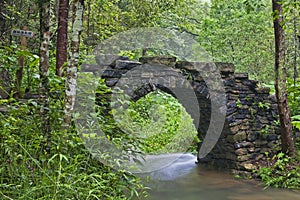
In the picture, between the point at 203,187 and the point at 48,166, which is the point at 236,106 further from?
the point at 48,166

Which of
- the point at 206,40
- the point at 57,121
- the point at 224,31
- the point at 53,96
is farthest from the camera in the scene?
the point at 206,40

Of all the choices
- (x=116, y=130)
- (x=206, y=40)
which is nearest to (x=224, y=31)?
(x=206, y=40)

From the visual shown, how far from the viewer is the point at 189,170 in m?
7.52

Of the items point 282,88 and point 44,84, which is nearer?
point 44,84

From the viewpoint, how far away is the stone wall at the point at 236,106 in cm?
603

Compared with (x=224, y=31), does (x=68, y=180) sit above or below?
below

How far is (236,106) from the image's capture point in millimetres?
6523

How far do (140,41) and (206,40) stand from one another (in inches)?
114

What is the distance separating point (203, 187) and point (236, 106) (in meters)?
1.67

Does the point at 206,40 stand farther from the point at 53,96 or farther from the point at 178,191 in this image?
the point at 53,96

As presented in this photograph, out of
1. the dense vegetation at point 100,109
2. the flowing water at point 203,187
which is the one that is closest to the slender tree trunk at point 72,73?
the dense vegetation at point 100,109

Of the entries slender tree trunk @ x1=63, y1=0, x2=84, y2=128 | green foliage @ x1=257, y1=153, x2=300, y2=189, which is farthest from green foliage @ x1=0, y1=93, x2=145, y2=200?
green foliage @ x1=257, y1=153, x2=300, y2=189

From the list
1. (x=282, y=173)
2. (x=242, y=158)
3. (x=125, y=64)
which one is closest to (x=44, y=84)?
(x=125, y=64)

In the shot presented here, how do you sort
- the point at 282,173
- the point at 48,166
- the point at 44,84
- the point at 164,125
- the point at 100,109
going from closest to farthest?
the point at 48,166 → the point at 44,84 → the point at 100,109 → the point at 282,173 → the point at 164,125
